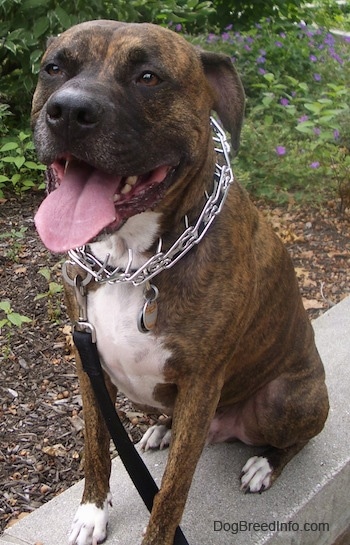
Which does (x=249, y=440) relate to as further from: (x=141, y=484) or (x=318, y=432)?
(x=141, y=484)

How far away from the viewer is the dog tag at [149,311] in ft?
7.68

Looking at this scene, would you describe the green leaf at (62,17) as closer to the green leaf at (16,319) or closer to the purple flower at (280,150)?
the purple flower at (280,150)

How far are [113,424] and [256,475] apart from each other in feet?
2.32

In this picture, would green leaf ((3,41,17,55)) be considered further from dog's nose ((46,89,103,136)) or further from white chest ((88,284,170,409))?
dog's nose ((46,89,103,136))

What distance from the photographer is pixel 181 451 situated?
97.7 inches

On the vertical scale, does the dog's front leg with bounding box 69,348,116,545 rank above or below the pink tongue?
below

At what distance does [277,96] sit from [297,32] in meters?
2.00

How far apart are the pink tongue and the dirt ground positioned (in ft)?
4.38

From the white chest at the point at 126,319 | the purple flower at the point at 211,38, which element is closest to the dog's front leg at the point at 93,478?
the white chest at the point at 126,319

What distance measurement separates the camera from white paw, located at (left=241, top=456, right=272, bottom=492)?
2.88 meters

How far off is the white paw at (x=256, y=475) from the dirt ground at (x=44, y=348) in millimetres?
623

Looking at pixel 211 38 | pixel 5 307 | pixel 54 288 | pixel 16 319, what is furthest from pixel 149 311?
pixel 211 38

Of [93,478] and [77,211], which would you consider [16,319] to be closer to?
[93,478]

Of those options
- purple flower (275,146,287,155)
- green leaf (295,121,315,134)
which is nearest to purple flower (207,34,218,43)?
green leaf (295,121,315,134)
